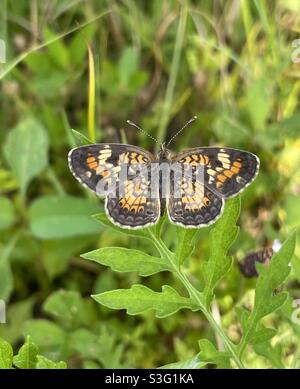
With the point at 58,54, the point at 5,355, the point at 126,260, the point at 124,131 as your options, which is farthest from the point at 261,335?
the point at 58,54

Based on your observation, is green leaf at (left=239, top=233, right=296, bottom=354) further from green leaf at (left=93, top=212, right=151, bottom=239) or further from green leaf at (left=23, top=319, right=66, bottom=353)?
green leaf at (left=23, top=319, right=66, bottom=353)

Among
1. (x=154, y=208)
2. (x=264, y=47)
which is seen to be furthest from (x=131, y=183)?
(x=264, y=47)

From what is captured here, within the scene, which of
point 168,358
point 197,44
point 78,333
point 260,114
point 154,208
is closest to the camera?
point 154,208

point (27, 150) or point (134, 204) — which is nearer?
point (134, 204)

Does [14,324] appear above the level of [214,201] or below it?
below

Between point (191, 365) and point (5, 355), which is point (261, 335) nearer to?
point (191, 365)

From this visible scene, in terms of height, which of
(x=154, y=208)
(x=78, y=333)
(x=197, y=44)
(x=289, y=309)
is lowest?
(x=78, y=333)

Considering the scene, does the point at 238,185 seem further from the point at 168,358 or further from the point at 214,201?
the point at 168,358
